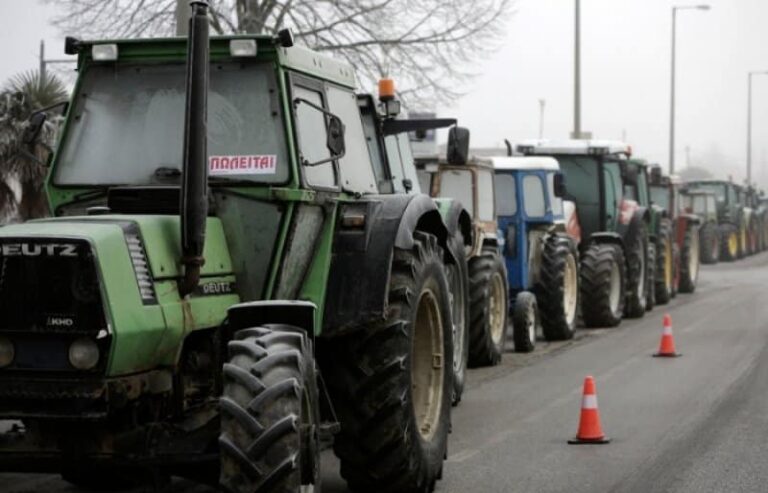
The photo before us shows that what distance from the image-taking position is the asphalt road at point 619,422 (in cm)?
949

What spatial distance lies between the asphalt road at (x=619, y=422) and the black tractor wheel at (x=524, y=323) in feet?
0.85

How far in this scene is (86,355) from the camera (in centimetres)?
682

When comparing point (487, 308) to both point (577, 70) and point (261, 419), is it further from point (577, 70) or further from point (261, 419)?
point (577, 70)

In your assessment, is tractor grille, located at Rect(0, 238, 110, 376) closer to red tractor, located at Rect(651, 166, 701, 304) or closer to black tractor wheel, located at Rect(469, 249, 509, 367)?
black tractor wheel, located at Rect(469, 249, 509, 367)

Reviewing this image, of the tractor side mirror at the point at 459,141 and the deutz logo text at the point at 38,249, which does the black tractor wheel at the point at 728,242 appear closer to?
the tractor side mirror at the point at 459,141

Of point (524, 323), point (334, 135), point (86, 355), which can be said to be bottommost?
point (524, 323)

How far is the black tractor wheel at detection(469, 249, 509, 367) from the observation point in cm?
1653

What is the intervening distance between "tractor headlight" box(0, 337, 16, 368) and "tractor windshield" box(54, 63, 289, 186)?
1521 millimetres

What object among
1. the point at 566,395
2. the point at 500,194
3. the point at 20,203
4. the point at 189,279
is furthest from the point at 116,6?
the point at 189,279

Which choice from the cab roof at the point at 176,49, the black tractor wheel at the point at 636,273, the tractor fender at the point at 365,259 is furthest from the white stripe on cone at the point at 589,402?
the black tractor wheel at the point at 636,273

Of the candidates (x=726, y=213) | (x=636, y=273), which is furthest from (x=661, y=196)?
(x=726, y=213)

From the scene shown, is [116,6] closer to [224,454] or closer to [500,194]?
[500,194]

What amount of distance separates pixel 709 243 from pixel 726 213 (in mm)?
2313

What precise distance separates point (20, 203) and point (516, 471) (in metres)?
11.0
